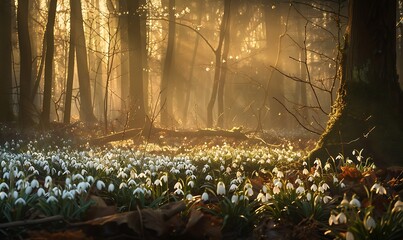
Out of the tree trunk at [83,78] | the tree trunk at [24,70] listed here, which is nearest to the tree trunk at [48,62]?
the tree trunk at [24,70]

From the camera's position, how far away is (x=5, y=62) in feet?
61.3

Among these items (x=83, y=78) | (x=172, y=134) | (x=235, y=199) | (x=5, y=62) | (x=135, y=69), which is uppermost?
(x=5, y=62)

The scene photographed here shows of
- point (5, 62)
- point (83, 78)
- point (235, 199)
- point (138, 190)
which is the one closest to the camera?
point (235, 199)

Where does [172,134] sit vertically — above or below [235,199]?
below

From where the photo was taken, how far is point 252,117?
3806 centimetres

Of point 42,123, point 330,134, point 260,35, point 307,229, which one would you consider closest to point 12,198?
point 307,229

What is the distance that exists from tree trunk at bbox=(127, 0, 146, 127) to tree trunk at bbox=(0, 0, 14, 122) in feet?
15.1

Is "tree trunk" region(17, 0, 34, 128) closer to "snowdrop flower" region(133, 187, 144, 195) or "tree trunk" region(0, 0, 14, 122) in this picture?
"tree trunk" region(0, 0, 14, 122)

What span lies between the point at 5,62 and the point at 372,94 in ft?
51.1

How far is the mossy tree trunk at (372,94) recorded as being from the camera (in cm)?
718

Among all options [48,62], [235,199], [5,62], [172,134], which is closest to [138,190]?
[235,199]

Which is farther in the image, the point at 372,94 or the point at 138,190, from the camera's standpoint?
the point at 372,94

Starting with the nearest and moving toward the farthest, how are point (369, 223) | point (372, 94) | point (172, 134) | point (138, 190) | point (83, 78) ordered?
point (369, 223) → point (138, 190) → point (372, 94) → point (172, 134) → point (83, 78)

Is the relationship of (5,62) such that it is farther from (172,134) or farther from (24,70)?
(172,134)
